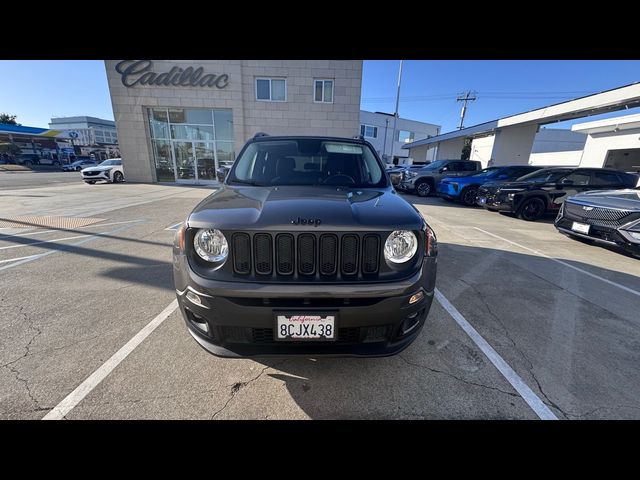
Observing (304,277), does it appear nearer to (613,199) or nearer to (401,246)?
(401,246)

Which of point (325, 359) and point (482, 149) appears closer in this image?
point (325, 359)

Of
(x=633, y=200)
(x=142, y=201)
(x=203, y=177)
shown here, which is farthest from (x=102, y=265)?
(x=203, y=177)

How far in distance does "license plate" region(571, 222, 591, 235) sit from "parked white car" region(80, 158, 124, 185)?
21895mm

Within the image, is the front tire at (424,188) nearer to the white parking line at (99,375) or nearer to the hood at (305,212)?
the hood at (305,212)

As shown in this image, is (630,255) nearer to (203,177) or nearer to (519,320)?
(519,320)

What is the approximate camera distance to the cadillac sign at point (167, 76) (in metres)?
14.9

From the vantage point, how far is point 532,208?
859cm

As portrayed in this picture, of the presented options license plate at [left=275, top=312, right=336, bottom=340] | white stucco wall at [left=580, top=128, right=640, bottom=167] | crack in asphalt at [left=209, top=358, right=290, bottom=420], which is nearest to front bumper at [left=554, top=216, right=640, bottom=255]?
license plate at [left=275, top=312, right=336, bottom=340]

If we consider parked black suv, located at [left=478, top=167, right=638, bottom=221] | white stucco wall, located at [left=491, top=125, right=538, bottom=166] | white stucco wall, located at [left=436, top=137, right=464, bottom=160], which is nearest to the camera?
parked black suv, located at [left=478, top=167, right=638, bottom=221]

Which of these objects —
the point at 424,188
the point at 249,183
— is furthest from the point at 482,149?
the point at 249,183

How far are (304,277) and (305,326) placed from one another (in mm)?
304

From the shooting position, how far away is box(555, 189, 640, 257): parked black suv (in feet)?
15.8

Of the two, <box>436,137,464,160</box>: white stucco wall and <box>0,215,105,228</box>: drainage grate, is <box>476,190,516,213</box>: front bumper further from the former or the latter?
<box>436,137,464,160</box>: white stucco wall
